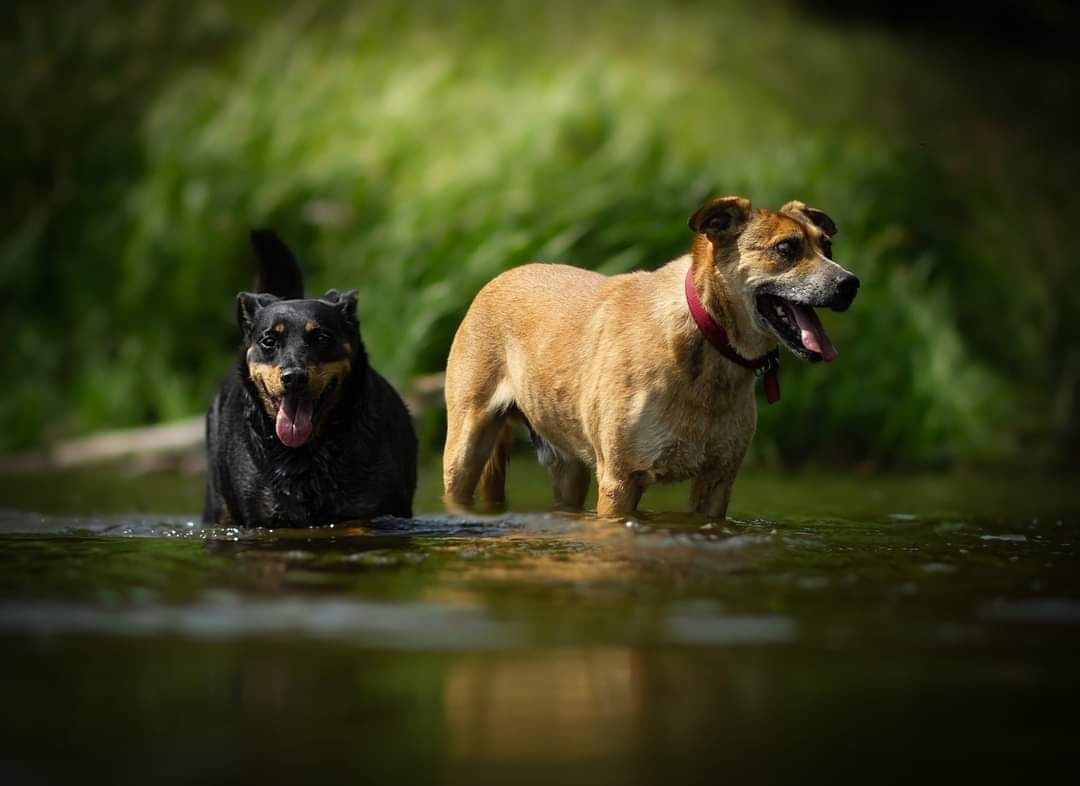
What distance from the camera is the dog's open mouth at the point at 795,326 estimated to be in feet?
21.2

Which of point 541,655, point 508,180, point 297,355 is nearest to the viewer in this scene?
point 541,655

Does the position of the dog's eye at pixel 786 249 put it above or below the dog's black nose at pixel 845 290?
above

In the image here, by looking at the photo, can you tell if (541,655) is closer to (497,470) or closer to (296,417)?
A: (296,417)

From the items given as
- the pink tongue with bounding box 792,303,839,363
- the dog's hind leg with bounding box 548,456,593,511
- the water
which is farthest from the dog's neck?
the dog's hind leg with bounding box 548,456,593,511

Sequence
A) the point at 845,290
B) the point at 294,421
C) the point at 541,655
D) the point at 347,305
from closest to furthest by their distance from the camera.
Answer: the point at 541,655
the point at 845,290
the point at 294,421
the point at 347,305

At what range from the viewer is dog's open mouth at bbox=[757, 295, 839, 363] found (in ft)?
21.2

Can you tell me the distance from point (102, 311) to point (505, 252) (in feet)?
10.8

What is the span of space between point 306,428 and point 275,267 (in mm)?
1239

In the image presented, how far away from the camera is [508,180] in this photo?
12148 mm

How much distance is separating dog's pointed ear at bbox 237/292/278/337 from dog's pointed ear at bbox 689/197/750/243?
6.11 feet

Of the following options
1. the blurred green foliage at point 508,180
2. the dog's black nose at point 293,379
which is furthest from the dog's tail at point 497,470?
the blurred green foliage at point 508,180

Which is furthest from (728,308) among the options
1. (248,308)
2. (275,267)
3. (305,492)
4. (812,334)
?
(275,267)

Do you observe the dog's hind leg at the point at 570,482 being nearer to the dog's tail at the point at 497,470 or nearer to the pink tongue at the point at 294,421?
the dog's tail at the point at 497,470

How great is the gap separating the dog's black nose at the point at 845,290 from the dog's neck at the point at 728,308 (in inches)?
12.6
